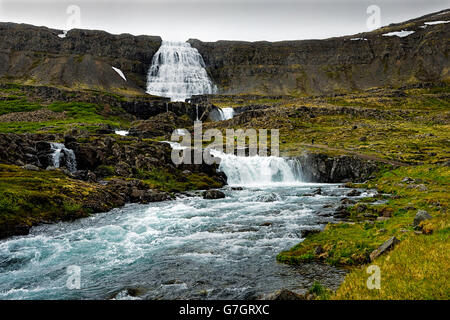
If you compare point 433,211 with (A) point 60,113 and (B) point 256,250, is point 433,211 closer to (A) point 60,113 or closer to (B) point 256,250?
(B) point 256,250

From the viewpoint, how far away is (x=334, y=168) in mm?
61281

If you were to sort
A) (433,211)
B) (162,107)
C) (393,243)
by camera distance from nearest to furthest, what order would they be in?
(393,243) < (433,211) < (162,107)

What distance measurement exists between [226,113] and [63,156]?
4428 inches

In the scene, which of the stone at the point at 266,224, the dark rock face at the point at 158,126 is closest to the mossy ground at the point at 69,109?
the dark rock face at the point at 158,126

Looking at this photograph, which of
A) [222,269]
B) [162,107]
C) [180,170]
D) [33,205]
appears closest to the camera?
[222,269]

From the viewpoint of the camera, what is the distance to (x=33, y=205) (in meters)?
28.6

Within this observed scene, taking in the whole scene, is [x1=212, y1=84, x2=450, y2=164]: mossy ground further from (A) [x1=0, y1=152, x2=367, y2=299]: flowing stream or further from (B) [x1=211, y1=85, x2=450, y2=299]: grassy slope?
(A) [x1=0, y1=152, x2=367, y2=299]: flowing stream

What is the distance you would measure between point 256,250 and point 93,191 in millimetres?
25657

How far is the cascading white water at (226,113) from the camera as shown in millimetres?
152825

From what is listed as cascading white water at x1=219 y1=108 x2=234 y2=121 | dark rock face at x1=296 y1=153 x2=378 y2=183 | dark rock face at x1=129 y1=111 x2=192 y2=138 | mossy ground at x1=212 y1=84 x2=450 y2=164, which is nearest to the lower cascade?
dark rock face at x1=296 y1=153 x2=378 y2=183

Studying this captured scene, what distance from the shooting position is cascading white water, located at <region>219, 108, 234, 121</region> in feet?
501

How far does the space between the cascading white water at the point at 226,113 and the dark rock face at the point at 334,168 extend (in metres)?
91.2

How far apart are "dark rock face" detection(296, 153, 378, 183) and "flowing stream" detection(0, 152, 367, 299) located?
87.6ft

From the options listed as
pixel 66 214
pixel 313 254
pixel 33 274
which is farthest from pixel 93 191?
pixel 313 254
